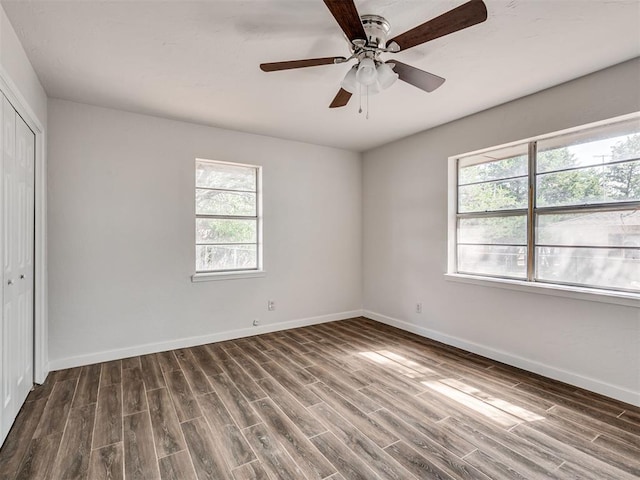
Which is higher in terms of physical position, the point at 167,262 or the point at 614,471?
the point at 167,262

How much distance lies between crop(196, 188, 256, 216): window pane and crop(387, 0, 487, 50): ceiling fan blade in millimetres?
2783

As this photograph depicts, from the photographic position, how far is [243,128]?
3900 mm

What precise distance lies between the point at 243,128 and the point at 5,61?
222cm

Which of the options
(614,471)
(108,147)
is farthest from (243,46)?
(614,471)

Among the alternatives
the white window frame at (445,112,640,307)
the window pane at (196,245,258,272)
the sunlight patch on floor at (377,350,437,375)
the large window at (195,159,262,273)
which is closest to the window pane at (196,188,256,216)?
the large window at (195,159,262,273)

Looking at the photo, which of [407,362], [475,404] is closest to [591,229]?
[475,404]

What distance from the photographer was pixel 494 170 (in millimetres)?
3457

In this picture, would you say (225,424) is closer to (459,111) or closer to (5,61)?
(5,61)

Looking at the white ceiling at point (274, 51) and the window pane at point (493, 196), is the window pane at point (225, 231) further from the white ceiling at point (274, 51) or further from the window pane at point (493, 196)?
the window pane at point (493, 196)

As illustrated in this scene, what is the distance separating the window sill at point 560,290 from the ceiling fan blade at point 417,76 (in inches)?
81.8

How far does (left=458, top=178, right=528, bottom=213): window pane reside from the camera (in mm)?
3217

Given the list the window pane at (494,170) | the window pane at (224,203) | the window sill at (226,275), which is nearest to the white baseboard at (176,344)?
the window sill at (226,275)

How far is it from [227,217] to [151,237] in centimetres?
89

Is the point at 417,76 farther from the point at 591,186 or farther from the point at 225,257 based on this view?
the point at 225,257
